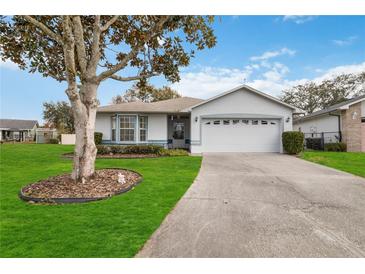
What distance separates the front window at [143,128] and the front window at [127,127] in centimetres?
46

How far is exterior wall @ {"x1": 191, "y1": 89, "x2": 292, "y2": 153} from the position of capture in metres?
14.1

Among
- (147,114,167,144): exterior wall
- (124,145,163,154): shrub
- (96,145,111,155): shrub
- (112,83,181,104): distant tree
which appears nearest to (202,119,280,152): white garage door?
(147,114,167,144): exterior wall

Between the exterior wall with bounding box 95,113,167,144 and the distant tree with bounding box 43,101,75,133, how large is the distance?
97.3 ft

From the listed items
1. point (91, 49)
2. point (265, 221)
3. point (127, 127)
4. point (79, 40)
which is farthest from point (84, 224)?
point (127, 127)

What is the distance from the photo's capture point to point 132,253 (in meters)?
2.58

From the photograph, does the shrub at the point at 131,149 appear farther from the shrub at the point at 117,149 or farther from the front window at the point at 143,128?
the front window at the point at 143,128

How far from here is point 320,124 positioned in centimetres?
1844

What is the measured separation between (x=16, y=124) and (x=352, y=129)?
177ft

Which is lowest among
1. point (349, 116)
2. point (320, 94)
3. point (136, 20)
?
point (349, 116)

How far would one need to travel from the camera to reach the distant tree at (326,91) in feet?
105
